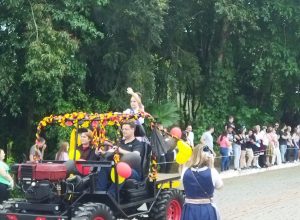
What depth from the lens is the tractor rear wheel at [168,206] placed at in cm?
1133

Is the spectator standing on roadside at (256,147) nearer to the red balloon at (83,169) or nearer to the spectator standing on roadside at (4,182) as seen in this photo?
the spectator standing on roadside at (4,182)

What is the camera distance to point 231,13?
81.8 ft

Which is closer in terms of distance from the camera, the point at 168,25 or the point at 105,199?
the point at 105,199

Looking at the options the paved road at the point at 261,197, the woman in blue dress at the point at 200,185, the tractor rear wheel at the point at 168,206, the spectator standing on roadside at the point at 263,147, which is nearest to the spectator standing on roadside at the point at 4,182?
the tractor rear wheel at the point at 168,206

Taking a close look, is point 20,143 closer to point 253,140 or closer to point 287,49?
point 253,140

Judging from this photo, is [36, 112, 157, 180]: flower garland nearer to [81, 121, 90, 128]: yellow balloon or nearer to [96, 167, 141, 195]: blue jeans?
[81, 121, 90, 128]: yellow balloon

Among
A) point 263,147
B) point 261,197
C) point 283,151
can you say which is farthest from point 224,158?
point 261,197

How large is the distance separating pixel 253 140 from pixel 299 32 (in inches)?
255

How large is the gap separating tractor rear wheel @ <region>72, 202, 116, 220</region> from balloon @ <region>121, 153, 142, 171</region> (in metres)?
1.06

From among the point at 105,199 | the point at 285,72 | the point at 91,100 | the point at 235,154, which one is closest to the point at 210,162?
the point at 105,199

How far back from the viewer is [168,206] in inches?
452

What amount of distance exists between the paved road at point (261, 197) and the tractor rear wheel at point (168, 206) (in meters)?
1.92

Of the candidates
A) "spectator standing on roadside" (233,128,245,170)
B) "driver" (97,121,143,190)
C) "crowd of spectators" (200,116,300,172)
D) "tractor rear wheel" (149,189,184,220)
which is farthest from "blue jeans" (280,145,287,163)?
"driver" (97,121,143,190)

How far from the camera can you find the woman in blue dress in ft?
27.5
